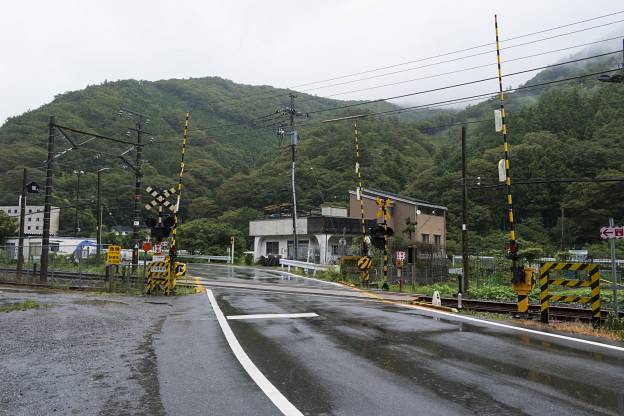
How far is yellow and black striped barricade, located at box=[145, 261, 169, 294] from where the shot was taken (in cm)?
1869

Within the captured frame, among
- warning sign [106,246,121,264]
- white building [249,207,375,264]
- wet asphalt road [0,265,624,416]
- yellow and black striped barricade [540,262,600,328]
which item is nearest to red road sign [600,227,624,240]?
yellow and black striped barricade [540,262,600,328]

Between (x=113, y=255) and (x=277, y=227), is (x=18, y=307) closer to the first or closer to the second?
(x=113, y=255)

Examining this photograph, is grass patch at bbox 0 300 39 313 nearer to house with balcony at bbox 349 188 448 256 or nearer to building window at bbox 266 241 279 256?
house with balcony at bbox 349 188 448 256

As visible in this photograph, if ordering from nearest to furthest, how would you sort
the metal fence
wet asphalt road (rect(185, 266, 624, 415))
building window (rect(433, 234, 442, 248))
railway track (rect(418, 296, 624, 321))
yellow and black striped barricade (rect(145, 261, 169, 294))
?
wet asphalt road (rect(185, 266, 624, 415))
railway track (rect(418, 296, 624, 321))
yellow and black striped barricade (rect(145, 261, 169, 294))
the metal fence
building window (rect(433, 234, 442, 248))

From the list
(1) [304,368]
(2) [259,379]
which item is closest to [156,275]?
(1) [304,368]

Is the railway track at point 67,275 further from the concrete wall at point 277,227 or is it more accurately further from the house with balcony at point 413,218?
the house with balcony at point 413,218

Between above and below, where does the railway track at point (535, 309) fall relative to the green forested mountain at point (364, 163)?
below

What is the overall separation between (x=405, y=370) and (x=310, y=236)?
43.2 m

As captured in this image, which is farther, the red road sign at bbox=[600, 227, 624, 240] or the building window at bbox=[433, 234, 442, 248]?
the building window at bbox=[433, 234, 442, 248]

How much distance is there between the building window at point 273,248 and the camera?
174 feet

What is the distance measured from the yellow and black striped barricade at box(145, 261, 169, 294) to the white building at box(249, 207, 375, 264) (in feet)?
88.1

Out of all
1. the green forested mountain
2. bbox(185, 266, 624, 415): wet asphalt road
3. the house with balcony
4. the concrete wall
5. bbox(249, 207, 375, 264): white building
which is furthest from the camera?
the green forested mountain

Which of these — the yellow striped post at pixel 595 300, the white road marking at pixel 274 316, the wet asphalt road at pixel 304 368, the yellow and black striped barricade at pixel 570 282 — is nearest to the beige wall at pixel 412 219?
the yellow and black striped barricade at pixel 570 282

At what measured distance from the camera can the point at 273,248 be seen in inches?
2110
